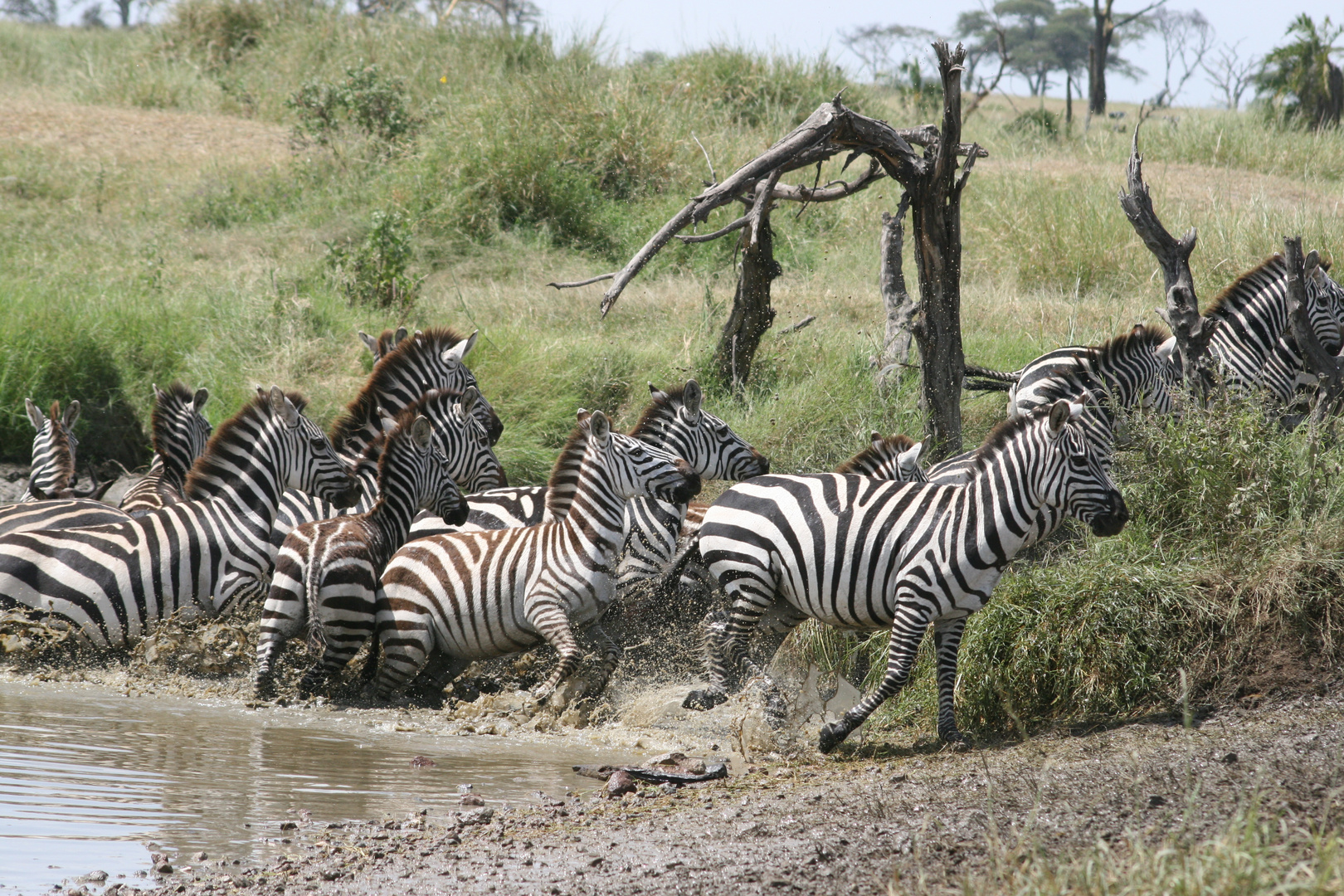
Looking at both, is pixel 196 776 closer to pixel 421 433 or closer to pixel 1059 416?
pixel 421 433

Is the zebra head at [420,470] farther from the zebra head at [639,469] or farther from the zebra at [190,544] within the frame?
the zebra head at [639,469]

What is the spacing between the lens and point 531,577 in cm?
691

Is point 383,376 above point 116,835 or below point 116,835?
above

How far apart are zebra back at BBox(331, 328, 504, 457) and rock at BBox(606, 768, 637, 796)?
3.73 metres

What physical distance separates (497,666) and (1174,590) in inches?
154

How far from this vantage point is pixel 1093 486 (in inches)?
226

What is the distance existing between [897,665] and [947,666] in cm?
28

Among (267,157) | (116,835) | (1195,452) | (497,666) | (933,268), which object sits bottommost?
(497,666)

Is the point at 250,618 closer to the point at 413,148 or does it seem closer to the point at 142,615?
the point at 142,615

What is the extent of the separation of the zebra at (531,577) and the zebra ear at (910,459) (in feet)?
3.80

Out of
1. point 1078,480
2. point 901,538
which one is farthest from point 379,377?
point 1078,480

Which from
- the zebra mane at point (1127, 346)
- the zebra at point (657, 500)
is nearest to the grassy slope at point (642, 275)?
the zebra at point (657, 500)

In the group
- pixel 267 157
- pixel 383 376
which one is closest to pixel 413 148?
pixel 267 157

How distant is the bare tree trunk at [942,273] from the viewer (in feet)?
25.7
